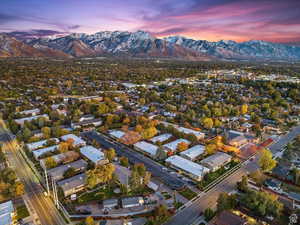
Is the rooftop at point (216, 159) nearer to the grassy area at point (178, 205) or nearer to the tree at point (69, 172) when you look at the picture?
the grassy area at point (178, 205)

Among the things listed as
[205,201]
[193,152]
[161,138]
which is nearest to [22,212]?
[205,201]

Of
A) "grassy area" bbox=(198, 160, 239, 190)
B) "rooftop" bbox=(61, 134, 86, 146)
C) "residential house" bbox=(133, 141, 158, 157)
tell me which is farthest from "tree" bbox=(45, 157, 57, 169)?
"grassy area" bbox=(198, 160, 239, 190)

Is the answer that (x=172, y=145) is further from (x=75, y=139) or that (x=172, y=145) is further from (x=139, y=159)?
(x=75, y=139)

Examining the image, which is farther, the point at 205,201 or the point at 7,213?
the point at 205,201

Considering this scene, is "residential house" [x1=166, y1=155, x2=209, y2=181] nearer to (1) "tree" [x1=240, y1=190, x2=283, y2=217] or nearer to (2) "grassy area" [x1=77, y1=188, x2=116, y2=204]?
(1) "tree" [x1=240, y1=190, x2=283, y2=217]

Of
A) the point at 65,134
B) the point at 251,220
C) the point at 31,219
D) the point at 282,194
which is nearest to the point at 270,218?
the point at 251,220

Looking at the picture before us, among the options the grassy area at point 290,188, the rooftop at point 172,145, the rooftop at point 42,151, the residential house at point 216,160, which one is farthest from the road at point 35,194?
the grassy area at point 290,188

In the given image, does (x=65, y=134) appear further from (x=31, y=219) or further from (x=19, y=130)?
(x=31, y=219)
